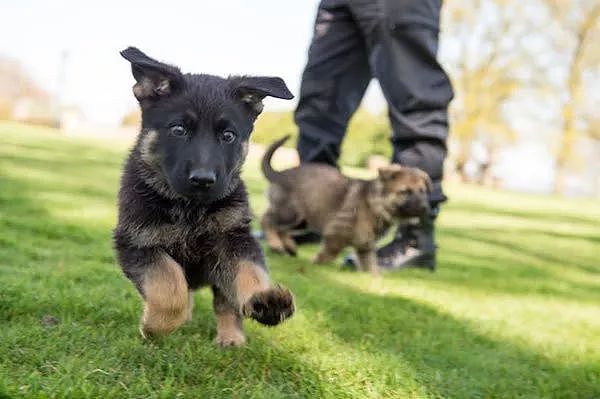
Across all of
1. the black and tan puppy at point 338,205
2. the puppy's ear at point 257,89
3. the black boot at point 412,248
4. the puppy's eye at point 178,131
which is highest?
the puppy's ear at point 257,89

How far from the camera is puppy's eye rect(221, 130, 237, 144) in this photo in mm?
2866

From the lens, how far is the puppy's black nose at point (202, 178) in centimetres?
264

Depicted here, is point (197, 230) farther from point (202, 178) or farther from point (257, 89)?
point (257, 89)

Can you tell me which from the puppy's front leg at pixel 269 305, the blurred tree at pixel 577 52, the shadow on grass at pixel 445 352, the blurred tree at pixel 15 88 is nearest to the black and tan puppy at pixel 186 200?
the puppy's front leg at pixel 269 305

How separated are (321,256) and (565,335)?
6.90ft

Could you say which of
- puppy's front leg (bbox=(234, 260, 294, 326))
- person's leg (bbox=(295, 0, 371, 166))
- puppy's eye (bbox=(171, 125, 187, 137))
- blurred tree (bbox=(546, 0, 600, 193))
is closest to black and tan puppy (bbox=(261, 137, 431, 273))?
person's leg (bbox=(295, 0, 371, 166))

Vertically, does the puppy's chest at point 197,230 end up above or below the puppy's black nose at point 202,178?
below

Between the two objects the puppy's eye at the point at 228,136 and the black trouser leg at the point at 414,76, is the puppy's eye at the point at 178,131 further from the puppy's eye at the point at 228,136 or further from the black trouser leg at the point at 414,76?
the black trouser leg at the point at 414,76

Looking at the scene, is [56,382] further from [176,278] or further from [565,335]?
[565,335]

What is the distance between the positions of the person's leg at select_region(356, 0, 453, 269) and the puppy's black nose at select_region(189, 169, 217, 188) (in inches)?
112

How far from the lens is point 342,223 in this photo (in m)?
5.67

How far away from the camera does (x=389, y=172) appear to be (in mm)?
5523

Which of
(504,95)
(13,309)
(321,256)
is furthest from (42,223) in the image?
(504,95)

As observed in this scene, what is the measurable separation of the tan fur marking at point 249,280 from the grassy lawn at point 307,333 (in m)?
0.27
